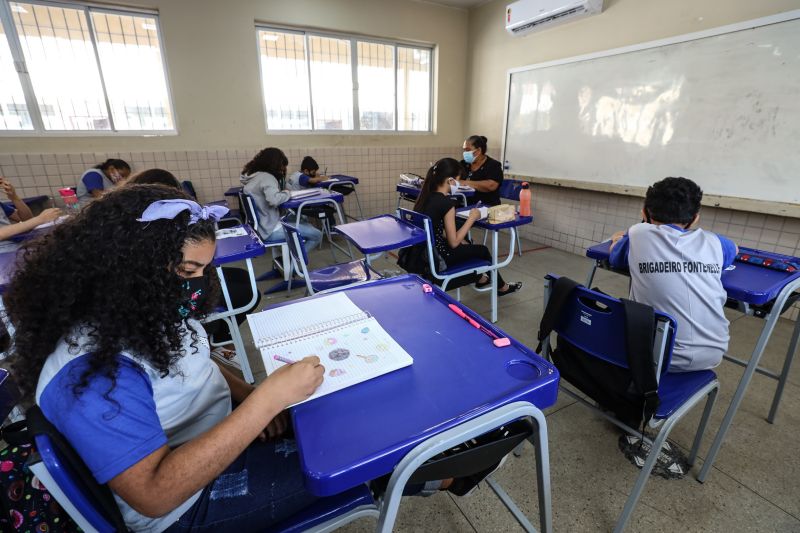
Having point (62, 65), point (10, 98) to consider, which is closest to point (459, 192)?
point (62, 65)

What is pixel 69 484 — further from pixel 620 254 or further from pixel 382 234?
pixel 620 254

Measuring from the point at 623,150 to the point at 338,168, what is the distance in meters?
3.29

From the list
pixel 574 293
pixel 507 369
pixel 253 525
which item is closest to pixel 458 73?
pixel 574 293

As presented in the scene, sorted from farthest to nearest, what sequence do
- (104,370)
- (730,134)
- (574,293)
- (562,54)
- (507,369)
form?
(562,54), (730,134), (574,293), (507,369), (104,370)

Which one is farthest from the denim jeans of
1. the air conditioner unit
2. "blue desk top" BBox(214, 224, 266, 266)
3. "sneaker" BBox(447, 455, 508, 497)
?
the air conditioner unit

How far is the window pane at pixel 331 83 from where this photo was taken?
471 centimetres

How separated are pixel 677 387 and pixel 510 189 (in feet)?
9.65

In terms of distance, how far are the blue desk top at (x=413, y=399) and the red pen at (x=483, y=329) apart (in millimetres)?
13

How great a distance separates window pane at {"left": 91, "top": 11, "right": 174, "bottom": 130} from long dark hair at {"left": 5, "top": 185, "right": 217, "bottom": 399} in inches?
169

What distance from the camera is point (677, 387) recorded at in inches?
50.8

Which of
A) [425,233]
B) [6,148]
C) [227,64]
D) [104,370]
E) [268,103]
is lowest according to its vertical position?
[425,233]

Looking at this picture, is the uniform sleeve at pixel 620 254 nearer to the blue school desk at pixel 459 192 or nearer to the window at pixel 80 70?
the blue school desk at pixel 459 192

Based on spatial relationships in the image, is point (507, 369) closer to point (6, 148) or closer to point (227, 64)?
point (227, 64)

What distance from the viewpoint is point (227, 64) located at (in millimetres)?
4203
